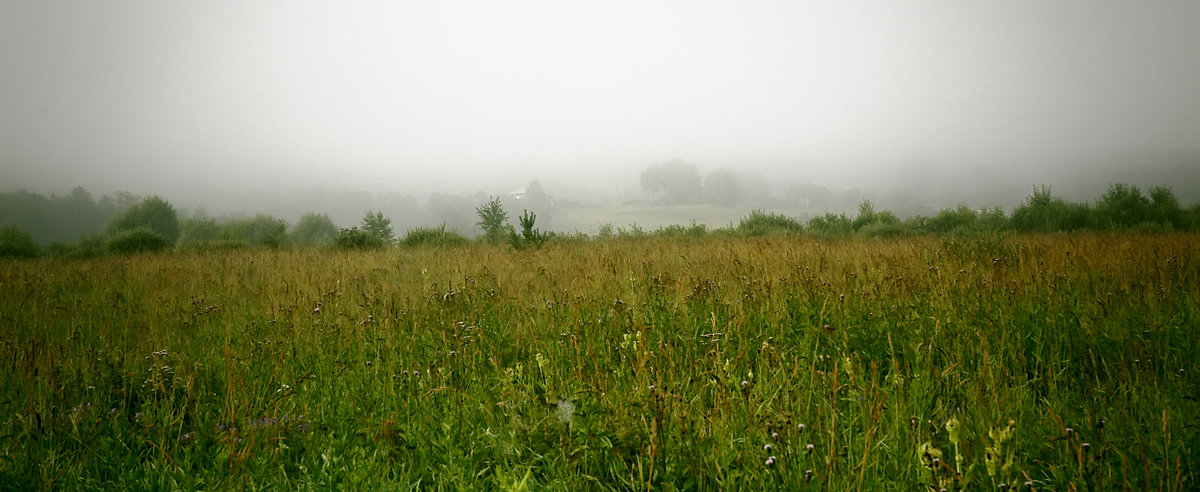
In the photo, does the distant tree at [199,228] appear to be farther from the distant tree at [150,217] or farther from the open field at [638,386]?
the open field at [638,386]

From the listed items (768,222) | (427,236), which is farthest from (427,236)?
(768,222)

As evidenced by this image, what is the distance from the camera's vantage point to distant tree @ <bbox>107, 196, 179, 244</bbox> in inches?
2104

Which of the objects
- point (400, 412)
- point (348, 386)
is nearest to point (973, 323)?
point (400, 412)

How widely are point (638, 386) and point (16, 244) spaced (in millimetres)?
40208

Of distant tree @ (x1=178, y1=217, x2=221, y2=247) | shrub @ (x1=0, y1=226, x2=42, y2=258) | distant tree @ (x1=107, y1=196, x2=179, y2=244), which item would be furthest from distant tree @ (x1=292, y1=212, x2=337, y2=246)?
shrub @ (x1=0, y1=226, x2=42, y2=258)

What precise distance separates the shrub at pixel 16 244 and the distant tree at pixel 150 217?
→ 2461cm

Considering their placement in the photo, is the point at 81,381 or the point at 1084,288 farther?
the point at 1084,288

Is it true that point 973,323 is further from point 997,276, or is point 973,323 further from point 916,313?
point 997,276

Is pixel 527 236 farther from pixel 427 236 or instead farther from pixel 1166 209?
pixel 1166 209

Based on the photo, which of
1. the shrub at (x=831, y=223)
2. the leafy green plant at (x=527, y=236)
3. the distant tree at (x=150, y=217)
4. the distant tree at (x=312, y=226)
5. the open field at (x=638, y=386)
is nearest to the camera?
the open field at (x=638, y=386)

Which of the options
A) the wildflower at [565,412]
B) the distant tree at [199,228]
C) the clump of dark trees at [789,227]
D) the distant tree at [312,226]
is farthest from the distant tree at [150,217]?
the wildflower at [565,412]

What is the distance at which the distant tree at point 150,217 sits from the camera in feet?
175

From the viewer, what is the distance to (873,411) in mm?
1962

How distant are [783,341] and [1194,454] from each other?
Answer: 86.1 inches
